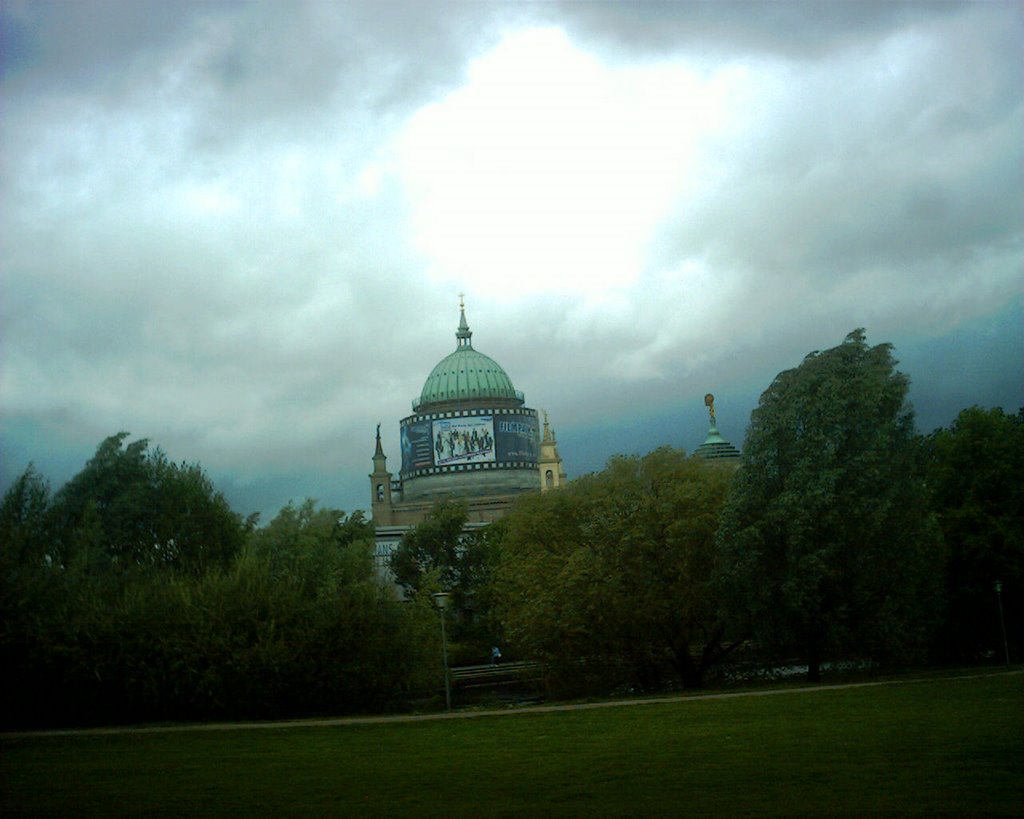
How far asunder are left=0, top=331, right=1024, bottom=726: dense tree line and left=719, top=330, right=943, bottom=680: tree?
72 millimetres

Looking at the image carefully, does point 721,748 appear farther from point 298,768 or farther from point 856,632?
point 856,632

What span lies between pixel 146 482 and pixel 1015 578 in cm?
3370

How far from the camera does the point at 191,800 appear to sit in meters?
15.7

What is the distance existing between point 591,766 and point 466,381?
427 ft

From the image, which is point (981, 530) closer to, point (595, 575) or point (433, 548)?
point (595, 575)

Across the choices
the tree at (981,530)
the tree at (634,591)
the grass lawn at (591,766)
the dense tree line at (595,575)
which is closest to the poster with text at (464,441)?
the dense tree line at (595,575)

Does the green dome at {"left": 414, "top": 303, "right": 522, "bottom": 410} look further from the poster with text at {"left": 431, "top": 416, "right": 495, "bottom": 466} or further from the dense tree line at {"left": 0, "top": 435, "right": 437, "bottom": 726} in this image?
the dense tree line at {"left": 0, "top": 435, "right": 437, "bottom": 726}

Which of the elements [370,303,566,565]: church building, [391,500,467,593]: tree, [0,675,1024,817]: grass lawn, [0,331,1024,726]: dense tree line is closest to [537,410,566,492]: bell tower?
[370,303,566,565]: church building

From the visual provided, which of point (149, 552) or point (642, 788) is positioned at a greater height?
point (149, 552)

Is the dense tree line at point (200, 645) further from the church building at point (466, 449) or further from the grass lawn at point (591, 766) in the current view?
the church building at point (466, 449)

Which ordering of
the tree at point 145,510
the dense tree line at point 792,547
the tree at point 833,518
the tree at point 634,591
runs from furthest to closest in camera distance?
the tree at point 145,510 → the tree at point 634,591 → the dense tree line at point 792,547 → the tree at point 833,518

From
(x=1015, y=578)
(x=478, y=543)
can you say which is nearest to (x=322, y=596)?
(x=1015, y=578)

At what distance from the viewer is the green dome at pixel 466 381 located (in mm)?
146000

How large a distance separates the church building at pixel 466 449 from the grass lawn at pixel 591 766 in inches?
4321
